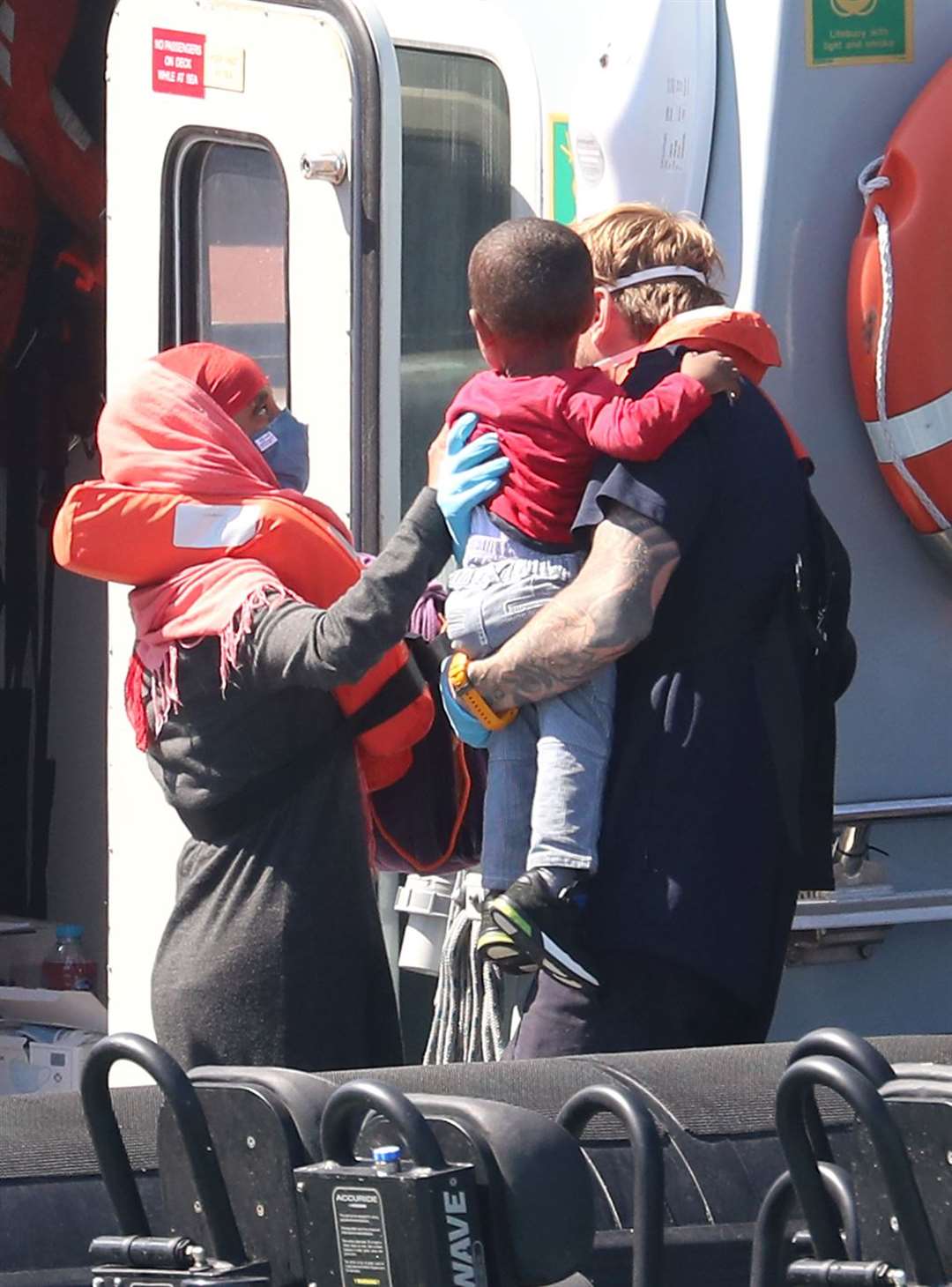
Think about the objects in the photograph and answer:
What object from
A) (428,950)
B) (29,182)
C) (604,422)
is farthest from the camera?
(29,182)

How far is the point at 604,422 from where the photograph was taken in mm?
2807

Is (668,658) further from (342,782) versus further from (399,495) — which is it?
(399,495)

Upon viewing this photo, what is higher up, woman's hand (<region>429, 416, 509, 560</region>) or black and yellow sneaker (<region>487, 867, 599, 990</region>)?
woman's hand (<region>429, 416, 509, 560</region>)

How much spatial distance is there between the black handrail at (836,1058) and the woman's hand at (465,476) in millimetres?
1220

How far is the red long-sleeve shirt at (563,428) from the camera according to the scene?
280 cm

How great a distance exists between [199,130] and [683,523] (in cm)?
153

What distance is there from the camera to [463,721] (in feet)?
9.76

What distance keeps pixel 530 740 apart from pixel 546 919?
10.1 inches

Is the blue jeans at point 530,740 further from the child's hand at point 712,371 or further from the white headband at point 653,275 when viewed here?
the white headband at point 653,275

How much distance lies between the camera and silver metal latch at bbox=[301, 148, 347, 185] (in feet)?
12.2

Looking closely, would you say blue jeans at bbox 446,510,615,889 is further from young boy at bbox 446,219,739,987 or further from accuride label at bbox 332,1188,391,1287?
accuride label at bbox 332,1188,391,1287

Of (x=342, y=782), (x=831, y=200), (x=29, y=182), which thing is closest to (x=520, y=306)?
(x=342, y=782)

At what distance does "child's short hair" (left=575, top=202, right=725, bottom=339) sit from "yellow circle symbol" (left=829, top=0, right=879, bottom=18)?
2.89ft

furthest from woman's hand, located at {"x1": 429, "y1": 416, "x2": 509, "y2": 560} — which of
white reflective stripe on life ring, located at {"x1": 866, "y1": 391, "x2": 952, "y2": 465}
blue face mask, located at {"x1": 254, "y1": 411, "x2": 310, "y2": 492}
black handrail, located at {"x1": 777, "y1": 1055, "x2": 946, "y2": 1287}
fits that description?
black handrail, located at {"x1": 777, "y1": 1055, "x2": 946, "y2": 1287}
